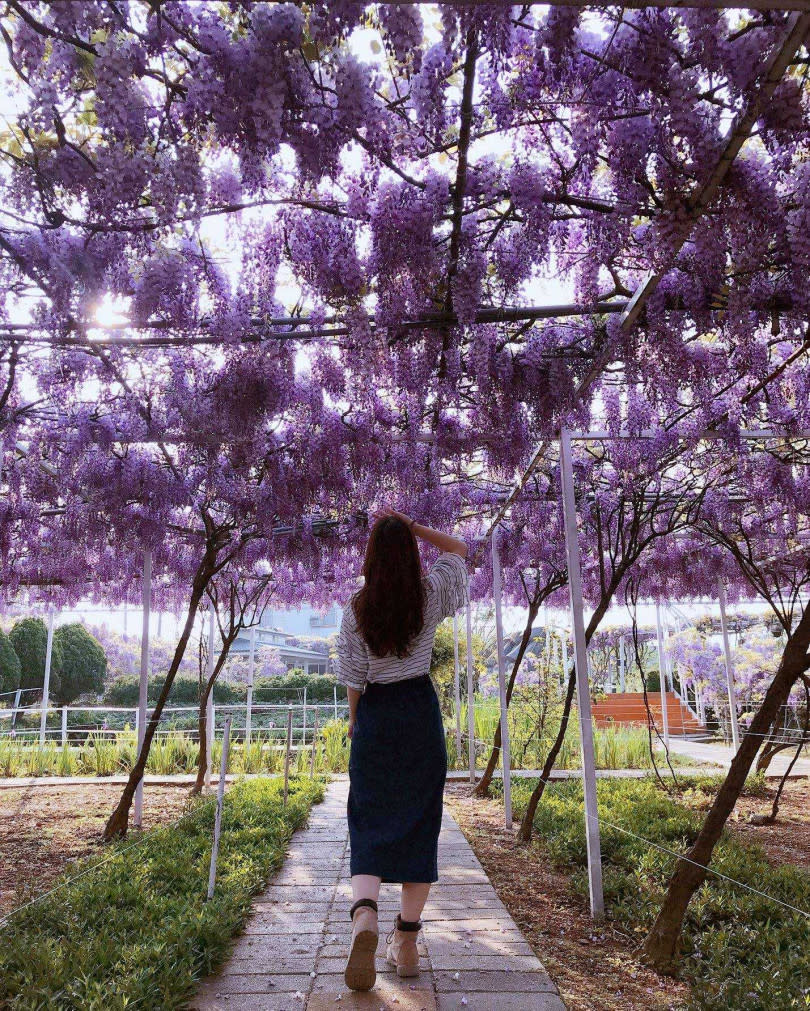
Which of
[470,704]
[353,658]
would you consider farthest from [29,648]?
[353,658]

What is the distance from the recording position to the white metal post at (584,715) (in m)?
3.42

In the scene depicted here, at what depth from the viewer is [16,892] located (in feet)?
12.6

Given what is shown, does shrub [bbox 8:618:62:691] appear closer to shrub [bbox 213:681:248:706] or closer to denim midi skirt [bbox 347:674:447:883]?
shrub [bbox 213:681:248:706]

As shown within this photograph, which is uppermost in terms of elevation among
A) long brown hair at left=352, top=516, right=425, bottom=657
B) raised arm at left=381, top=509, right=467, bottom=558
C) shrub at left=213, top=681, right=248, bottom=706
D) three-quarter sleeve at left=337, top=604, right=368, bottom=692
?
raised arm at left=381, top=509, right=467, bottom=558

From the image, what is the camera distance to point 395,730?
231 centimetres

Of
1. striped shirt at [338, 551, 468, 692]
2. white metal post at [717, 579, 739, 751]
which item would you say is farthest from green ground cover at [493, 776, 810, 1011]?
white metal post at [717, 579, 739, 751]

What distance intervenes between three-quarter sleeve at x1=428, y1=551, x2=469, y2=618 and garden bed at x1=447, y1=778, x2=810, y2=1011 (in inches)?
47.3

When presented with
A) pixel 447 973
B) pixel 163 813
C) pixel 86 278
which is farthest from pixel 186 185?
pixel 163 813

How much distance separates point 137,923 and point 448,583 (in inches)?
68.3

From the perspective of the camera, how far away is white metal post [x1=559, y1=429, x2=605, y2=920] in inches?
135

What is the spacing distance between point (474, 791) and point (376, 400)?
435cm

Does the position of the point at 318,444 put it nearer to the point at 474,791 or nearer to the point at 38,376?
the point at 38,376

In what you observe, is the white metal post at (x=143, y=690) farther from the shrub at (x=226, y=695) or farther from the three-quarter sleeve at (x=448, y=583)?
the shrub at (x=226, y=695)

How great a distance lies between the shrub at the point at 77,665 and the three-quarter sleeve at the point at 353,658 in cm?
1332
